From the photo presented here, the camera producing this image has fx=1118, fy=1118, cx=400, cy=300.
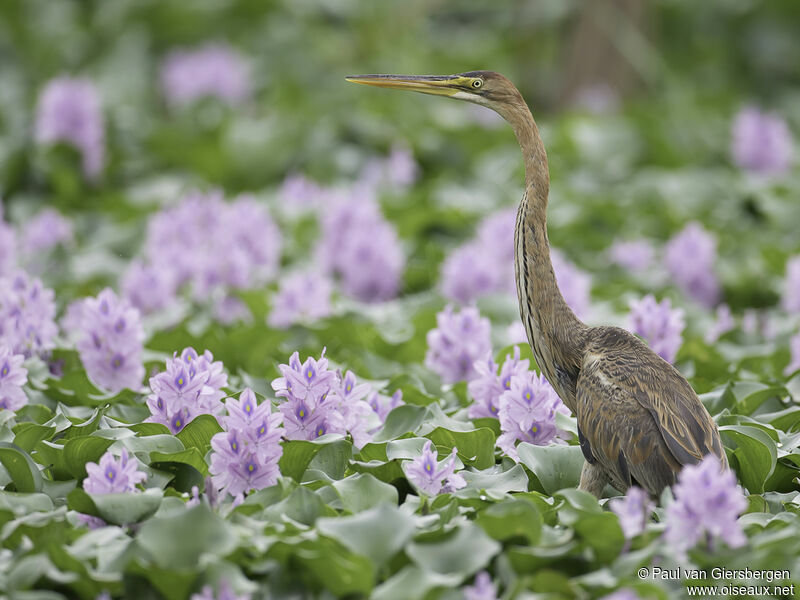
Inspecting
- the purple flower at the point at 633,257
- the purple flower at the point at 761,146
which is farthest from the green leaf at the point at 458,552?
the purple flower at the point at 761,146

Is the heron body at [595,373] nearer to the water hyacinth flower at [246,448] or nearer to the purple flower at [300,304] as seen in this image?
the water hyacinth flower at [246,448]

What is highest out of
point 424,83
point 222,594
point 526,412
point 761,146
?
point 424,83

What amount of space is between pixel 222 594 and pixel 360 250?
4.09m

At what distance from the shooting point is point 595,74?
39.3ft

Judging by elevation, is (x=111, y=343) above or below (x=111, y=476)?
above

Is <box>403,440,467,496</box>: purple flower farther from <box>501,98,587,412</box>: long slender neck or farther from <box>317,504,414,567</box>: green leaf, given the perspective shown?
<box>501,98,587,412</box>: long slender neck

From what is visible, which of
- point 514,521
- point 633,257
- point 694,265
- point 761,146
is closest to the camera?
point 514,521

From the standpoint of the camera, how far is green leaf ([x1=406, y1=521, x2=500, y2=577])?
3076 millimetres

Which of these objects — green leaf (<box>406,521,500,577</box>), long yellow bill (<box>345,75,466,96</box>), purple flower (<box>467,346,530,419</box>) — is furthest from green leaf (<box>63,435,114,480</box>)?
long yellow bill (<box>345,75,466,96</box>)

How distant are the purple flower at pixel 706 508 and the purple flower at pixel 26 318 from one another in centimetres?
271

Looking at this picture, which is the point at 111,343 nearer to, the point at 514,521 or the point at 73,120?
the point at 514,521

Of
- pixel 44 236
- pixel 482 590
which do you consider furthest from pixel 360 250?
pixel 482 590

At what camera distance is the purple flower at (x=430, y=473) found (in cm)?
355

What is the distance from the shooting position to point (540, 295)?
3900 mm
